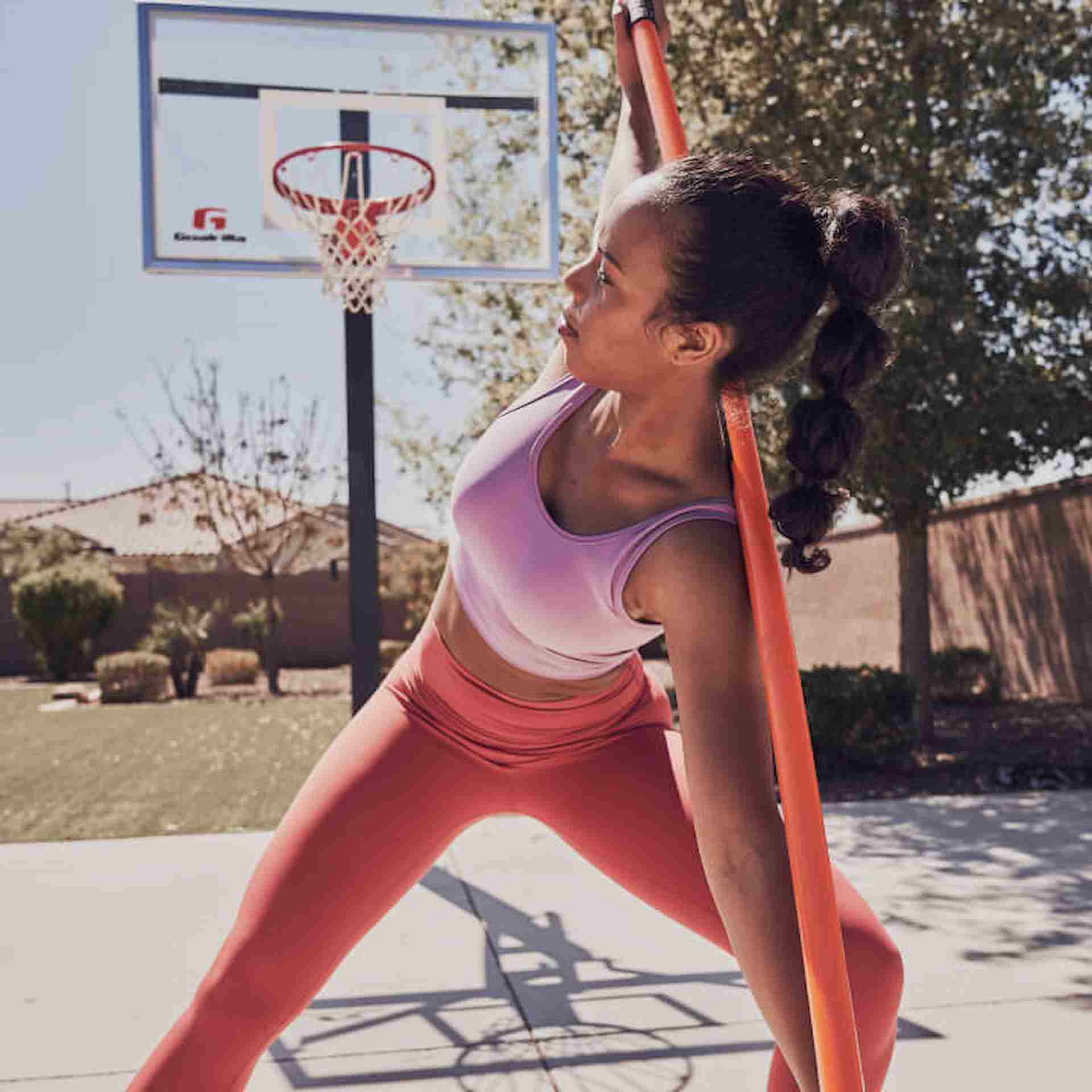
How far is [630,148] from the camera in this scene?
2.27 m

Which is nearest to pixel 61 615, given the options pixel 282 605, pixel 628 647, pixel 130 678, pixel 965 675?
pixel 282 605

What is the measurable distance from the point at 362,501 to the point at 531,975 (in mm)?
2524

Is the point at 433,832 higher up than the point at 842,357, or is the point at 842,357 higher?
the point at 842,357

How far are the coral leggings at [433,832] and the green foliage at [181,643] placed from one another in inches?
635

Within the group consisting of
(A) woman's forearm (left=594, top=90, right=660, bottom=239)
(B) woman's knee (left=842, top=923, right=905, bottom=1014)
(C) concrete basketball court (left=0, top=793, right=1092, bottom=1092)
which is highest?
(A) woman's forearm (left=594, top=90, right=660, bottom=239)

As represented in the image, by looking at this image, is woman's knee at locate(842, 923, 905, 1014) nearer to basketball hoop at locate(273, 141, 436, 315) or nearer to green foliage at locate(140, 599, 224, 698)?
basketball hoop at locate(273, 141, 436, 315)

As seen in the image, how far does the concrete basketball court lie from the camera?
132 inches

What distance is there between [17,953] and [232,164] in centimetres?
376

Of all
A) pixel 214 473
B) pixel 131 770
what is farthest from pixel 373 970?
pixel 214 473

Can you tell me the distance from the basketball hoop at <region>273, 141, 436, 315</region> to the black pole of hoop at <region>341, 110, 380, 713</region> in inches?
8.5

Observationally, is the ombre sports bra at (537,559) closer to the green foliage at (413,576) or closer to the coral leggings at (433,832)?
the coral leggings at (433,832)

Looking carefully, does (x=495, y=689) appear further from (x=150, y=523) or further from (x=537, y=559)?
(x=150, y=523)

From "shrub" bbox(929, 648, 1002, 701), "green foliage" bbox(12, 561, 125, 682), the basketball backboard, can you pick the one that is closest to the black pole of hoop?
the basketball backboard

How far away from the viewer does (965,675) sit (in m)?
12.7
